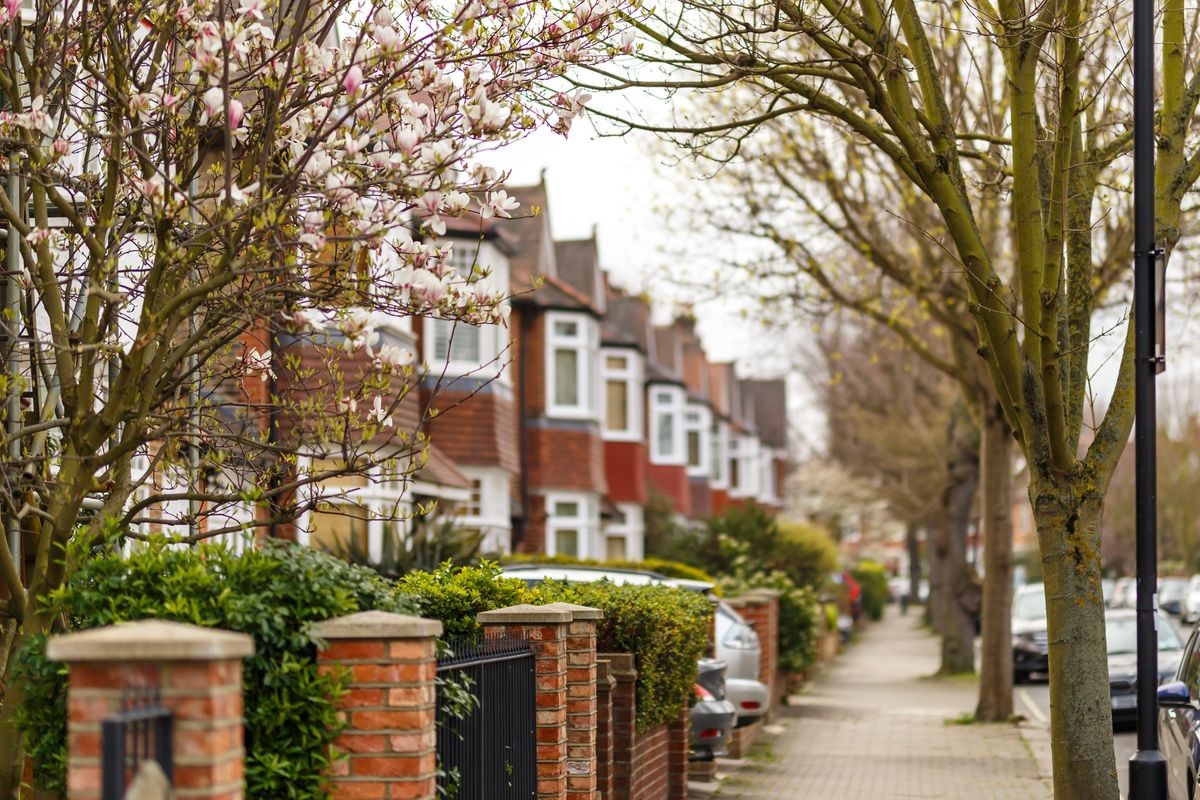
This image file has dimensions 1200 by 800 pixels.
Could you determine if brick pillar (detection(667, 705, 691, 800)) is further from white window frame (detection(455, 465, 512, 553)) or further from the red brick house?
the red brick house

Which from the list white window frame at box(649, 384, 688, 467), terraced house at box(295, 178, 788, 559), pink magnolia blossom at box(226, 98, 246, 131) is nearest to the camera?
pink magnolia blossom at box(226, 98, 246, 131)

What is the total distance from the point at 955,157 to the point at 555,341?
2044 centimetres

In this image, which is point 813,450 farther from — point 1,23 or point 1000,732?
point 1,23

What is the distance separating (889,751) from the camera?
Result: 18.3 metres

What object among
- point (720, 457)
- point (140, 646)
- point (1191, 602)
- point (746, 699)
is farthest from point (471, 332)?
point (1191, 602)

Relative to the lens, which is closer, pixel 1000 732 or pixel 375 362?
→ pixel 375 362

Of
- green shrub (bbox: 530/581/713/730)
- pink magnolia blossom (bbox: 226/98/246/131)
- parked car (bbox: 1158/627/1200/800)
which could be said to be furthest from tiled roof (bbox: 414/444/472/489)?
pink magnolia blossom (bbox: 226/98/246/131)

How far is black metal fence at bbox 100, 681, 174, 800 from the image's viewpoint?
4.34m

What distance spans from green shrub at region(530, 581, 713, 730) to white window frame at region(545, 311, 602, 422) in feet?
60.3

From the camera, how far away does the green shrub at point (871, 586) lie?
205 ft


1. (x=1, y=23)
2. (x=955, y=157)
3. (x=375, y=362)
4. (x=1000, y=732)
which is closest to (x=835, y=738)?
(x=1000, y=732)

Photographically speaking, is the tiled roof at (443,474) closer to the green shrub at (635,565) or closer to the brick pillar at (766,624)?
the green shrub at (635,565)

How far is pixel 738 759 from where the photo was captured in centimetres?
1709

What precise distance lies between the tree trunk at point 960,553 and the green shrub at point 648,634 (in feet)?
56.7
